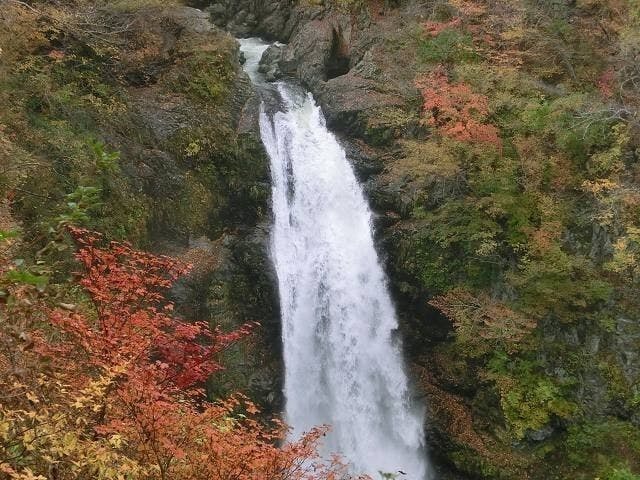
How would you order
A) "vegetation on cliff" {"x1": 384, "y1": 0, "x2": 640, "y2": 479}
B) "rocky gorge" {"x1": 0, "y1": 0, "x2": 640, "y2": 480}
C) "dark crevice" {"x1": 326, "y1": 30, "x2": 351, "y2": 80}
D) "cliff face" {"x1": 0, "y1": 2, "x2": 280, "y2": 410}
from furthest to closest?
"dark crevice" {"x1": 326, "y1": 30, "x2": 351, "y2": 80}
"vegetation on cliff" {"x1": 384, "y1": 0, "x2": 640, "y2": 479}
"rocky gorge" {"x1": 0, "y1": 0, "x2": 640, "y2": 480}
"cliff face" {"x1": 0, "y1": 2, "x2": 280, "y2": 410}

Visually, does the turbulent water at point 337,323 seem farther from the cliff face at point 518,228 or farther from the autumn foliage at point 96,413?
the autumn foliage at point 96,413

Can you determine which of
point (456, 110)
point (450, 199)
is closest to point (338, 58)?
point (456, 110)

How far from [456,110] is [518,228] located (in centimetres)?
354

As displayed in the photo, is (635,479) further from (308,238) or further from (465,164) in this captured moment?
(308,238)

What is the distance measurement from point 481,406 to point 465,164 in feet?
20.2

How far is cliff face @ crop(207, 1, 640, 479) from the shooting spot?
34.6 ft

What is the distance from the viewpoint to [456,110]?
12422 mm

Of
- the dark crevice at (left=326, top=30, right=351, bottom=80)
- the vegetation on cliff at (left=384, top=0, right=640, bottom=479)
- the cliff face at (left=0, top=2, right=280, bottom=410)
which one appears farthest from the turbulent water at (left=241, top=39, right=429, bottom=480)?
the dark crevice at (left=326, top=30, right=351, bottom=80)

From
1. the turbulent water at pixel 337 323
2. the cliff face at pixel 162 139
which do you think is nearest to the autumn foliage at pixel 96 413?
the cliff face at pixel 162 139

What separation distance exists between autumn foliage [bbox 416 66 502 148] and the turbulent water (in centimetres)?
310

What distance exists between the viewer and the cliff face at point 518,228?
1053cm

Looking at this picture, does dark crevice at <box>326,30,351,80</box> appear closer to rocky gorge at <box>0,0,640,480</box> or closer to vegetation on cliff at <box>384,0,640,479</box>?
rocky gorge at <box>0,0,640,480</box>

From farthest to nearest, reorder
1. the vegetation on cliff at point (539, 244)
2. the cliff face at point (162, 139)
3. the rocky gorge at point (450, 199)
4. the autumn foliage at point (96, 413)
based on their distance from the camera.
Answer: the vegetation on cliff at point (539, 244), the rocky gorge at point (450, 199), the cliff face at point (162, 139), the autumn foliage at point (96, 413)

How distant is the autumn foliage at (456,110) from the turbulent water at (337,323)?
310 centimetres
